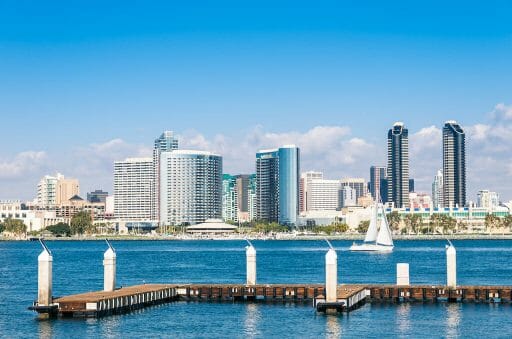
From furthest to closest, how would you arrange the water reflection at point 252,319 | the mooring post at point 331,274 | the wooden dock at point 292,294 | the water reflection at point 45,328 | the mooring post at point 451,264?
the mooring post at point 451,264 < the wooden dock at point 292,294 < the mooring post at point 331,274 < the water reflection at point 252,319 < the water reflection at point 45,328

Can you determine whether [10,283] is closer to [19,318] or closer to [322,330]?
[19,318]

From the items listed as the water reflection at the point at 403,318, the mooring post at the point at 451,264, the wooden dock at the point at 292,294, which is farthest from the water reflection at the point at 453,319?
the water reflection at the point at 403,318

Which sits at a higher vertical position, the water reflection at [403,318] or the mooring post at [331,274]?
the mooring post at [331,274]

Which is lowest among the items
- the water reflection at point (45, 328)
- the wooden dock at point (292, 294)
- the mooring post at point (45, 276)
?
the water reflection at point (45, 328)

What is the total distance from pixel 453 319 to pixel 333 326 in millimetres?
9190

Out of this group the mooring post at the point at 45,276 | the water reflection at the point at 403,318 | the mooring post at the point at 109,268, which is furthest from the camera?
the mooring post at the point at 109,268

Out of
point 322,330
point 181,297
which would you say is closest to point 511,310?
point 322,330

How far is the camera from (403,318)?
70812 millimetres

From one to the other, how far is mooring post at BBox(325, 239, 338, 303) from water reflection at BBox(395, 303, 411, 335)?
452 centimetres

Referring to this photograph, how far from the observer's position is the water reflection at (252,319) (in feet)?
212

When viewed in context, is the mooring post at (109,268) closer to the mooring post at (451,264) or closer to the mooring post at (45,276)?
the mooring post at (45,276)

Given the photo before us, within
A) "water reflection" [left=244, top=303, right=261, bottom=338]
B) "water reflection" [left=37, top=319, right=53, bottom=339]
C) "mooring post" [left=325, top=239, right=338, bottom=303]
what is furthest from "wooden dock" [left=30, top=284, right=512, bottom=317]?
"water reflection" [left=37, top=319, right=53, bottom=339]

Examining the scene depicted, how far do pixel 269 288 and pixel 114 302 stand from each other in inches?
569

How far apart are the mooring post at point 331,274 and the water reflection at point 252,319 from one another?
4987 mm
